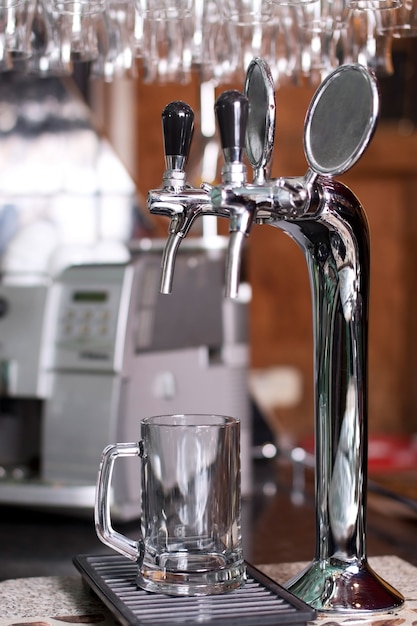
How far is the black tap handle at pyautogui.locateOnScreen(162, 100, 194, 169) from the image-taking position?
0.80 m

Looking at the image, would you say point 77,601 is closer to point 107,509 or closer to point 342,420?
point 107,509

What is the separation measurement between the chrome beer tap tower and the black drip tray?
0.08 metres

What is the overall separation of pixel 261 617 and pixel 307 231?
304mm

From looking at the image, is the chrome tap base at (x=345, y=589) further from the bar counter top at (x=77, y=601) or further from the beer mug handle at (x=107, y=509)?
the beer mug handle at (x=107, y=509)

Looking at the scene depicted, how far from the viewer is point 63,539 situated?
1297 mm

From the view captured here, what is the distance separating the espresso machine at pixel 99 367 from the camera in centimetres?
139

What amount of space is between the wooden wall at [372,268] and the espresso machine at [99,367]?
1853 mm

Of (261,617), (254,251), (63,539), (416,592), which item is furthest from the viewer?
(254,251)

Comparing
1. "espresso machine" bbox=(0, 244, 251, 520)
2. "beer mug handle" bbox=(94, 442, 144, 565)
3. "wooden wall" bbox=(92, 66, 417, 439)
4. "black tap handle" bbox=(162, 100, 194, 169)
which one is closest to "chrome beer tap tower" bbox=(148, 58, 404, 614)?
"black tap handle" bbox=(162, 100, 194, 169)

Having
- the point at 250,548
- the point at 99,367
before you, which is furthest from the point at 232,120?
the point at 99,367

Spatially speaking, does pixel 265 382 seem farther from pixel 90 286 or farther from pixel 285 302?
pixel 90 286

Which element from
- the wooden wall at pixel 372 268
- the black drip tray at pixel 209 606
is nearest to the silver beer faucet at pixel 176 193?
the black drip tray at pixel 209 606

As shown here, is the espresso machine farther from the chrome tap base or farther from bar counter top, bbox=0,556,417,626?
the chrome tap base

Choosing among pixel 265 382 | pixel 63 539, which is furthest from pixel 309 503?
pixel 265 382
